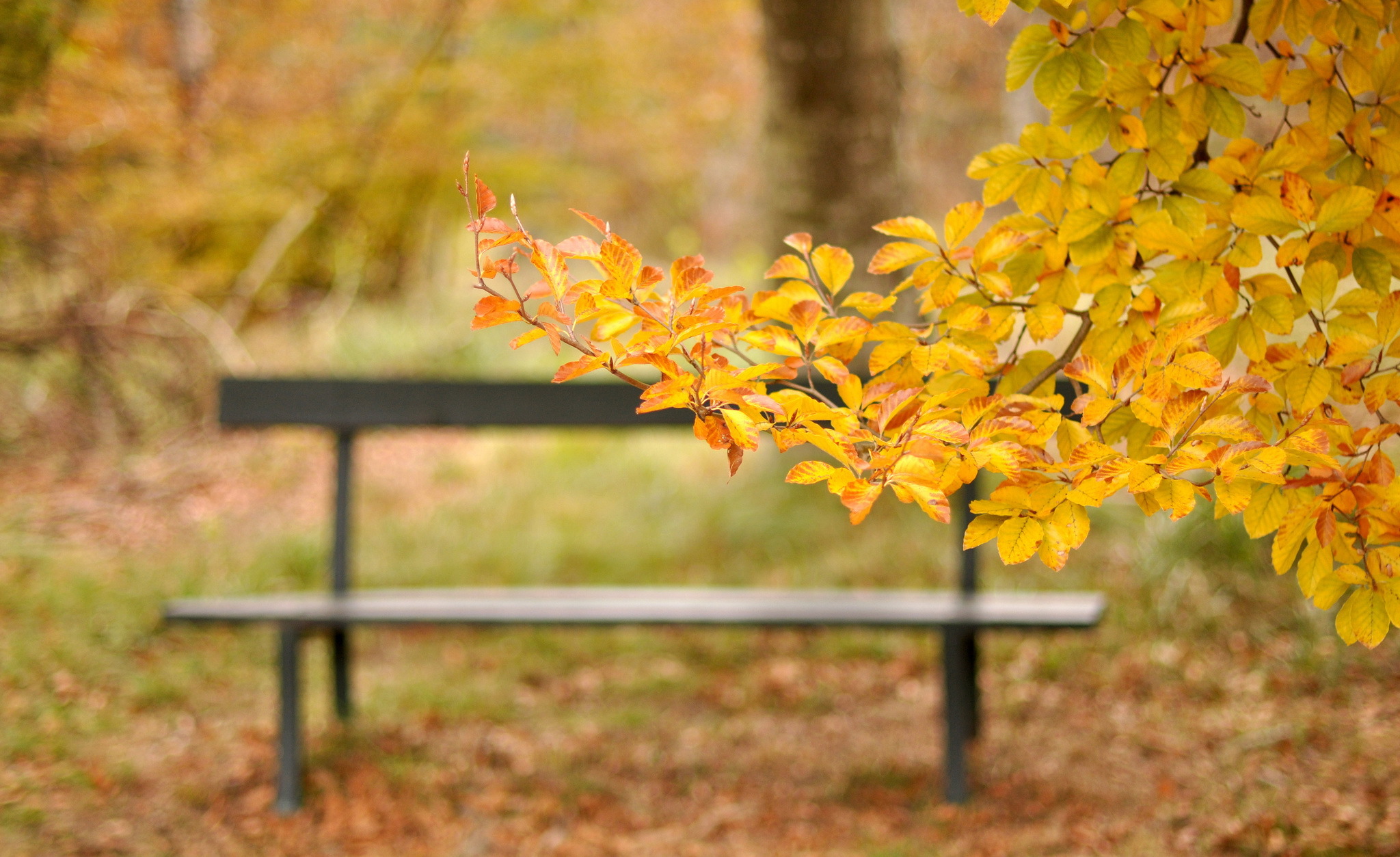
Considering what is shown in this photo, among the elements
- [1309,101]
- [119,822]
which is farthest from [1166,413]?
[119,822]

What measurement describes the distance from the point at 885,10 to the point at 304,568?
313cm

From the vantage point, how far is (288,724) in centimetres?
250

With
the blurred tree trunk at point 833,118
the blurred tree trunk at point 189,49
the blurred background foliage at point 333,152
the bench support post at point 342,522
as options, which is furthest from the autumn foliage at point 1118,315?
the blurred tree trunk at point 189,49

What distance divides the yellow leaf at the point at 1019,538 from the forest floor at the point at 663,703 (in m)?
1.35

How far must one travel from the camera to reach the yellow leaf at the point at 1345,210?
1189 millimetres

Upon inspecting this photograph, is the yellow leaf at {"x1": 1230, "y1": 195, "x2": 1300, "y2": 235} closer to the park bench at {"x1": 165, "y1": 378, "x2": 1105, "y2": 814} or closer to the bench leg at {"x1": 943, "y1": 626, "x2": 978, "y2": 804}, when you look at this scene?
the park bench at {"x1": 165, "y1": 378, "x2": 1105, "y2": 814}

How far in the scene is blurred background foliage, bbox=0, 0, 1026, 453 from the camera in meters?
4.32

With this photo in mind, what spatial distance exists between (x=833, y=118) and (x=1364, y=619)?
11.0ft

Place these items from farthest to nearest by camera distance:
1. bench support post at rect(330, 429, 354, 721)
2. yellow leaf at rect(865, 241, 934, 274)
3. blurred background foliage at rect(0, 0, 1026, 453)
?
blurred background foliage at rect(0, 0, 1026, 453) → bench support post at rect(330, 429, 354, 721) → yellow leaf at rect(865, 241, 934, 274)

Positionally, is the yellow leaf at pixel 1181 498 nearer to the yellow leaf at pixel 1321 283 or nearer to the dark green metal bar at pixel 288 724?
the yellow leaf at pixel 1321 283

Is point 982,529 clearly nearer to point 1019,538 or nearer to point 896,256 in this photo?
point 1019,538

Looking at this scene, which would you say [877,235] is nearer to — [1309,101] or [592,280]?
[1309,101]

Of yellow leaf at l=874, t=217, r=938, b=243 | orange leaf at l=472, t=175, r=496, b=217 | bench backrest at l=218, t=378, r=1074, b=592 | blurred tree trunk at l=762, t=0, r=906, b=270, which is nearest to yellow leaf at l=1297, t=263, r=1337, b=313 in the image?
yellow leaf at l=874, t=217, r=938, b=243

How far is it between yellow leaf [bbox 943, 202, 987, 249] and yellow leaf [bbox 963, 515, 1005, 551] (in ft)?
1.18
